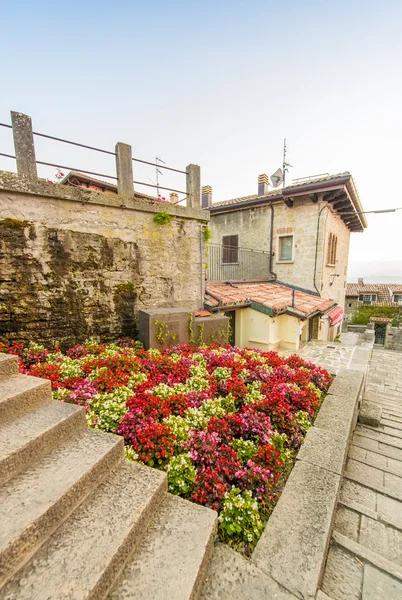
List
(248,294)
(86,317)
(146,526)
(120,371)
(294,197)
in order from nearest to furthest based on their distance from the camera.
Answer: (146,526)
(120,371)
(86,317)
(248,294)
(294,197)

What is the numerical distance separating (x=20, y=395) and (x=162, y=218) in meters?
4.93

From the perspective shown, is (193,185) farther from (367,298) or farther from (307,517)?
(367,298)

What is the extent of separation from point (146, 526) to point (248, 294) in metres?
7.96

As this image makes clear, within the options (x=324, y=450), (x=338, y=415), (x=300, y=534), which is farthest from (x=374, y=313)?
(x=300, y=534)

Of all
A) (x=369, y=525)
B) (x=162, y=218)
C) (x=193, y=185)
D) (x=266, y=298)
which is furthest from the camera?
(x=266, y=298)

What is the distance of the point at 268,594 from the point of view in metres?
1.38

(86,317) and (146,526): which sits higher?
(86,317)

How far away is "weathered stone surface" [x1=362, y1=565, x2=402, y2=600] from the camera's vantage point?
1556mm

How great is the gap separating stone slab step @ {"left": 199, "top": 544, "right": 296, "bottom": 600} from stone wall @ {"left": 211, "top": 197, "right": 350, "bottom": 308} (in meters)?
11.2

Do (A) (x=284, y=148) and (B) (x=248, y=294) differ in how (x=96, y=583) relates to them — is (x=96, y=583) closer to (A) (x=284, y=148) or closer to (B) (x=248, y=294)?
(B) (x=248, y=294)

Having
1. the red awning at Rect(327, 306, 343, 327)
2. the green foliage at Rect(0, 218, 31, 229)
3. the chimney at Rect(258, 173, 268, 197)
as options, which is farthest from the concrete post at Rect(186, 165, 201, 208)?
the chimney at Rect(258, 173, 268, 197)

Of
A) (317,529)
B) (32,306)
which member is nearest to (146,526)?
(317,529)

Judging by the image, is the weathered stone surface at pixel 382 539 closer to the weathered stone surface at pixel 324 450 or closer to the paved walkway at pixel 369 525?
the paved walkway at pixel 369 525

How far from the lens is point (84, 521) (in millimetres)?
1480
